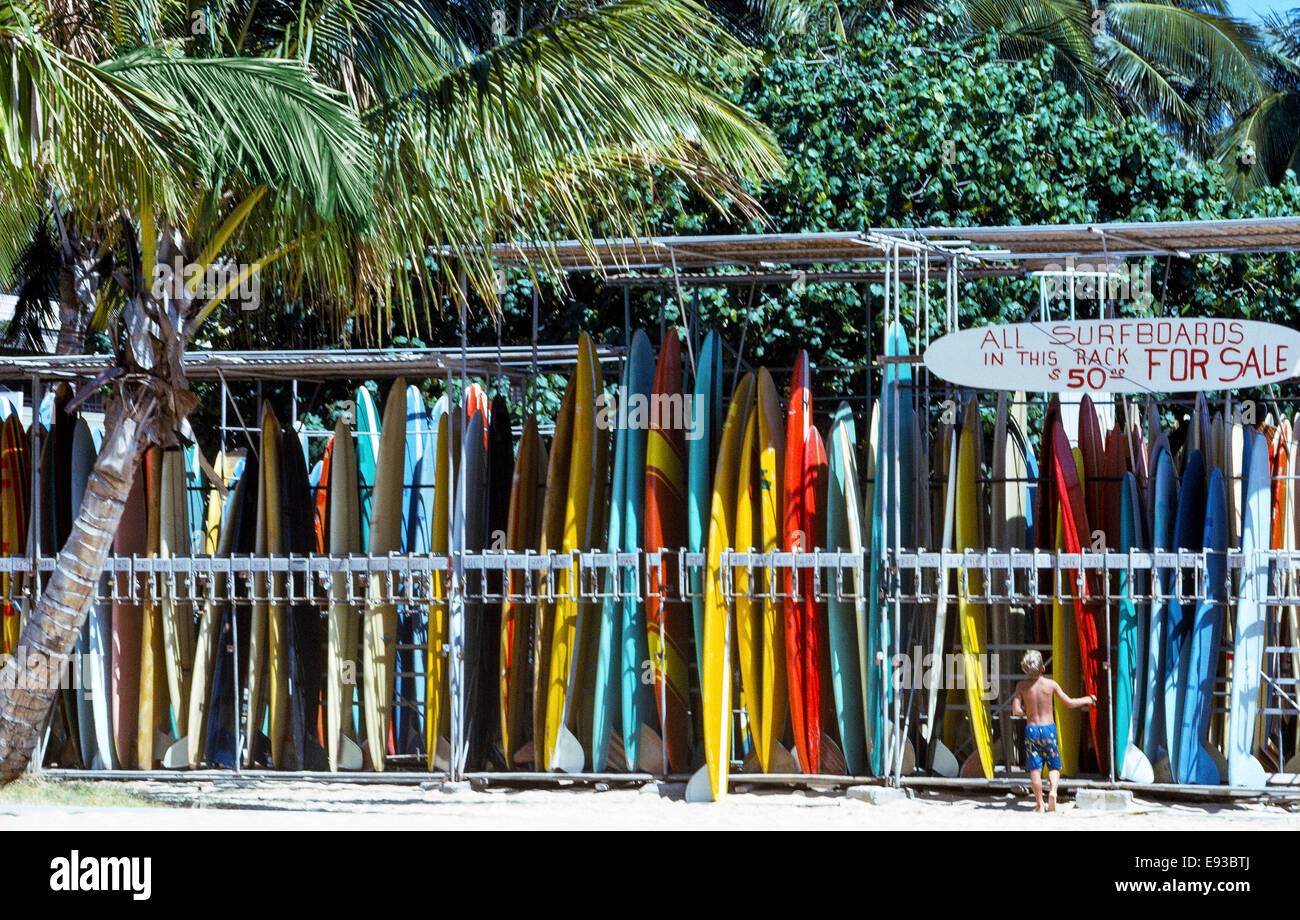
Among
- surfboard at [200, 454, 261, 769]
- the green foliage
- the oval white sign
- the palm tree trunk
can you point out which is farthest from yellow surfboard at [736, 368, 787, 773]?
the green foliage

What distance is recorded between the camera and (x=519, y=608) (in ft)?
28.2

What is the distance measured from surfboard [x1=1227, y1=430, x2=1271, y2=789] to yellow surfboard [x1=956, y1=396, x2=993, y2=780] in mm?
1181

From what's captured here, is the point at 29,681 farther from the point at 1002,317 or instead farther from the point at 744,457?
the point at 1002,317

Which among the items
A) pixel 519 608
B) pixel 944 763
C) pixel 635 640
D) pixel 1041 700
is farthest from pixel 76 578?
pixel 1041 700

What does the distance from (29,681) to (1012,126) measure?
891cm

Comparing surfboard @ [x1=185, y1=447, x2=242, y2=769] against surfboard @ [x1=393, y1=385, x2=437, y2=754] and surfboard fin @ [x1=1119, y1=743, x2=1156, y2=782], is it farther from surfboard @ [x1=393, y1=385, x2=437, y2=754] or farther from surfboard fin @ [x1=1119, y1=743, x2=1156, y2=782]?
surfboard fin @ [x1=1119, y1=743, x2=1156, y2=782]

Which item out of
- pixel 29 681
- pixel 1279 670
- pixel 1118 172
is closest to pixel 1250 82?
pixel 1118 172

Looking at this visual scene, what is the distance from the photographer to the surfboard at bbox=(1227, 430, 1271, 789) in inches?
298

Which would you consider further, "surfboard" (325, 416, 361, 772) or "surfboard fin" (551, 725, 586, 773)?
"surfboard" (325, 416, 361, 772)

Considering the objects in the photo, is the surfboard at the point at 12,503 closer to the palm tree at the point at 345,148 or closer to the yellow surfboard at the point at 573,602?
the palm tree at the point at 345,148

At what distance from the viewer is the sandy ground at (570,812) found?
7125 millimetres

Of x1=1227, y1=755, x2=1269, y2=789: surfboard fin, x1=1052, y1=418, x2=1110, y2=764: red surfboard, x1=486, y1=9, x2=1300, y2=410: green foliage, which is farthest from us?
x1=486, y1=9, x2=1300, y2=410: green foliage

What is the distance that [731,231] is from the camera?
1316 centimetres

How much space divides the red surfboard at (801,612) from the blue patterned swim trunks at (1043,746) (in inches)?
44.0
